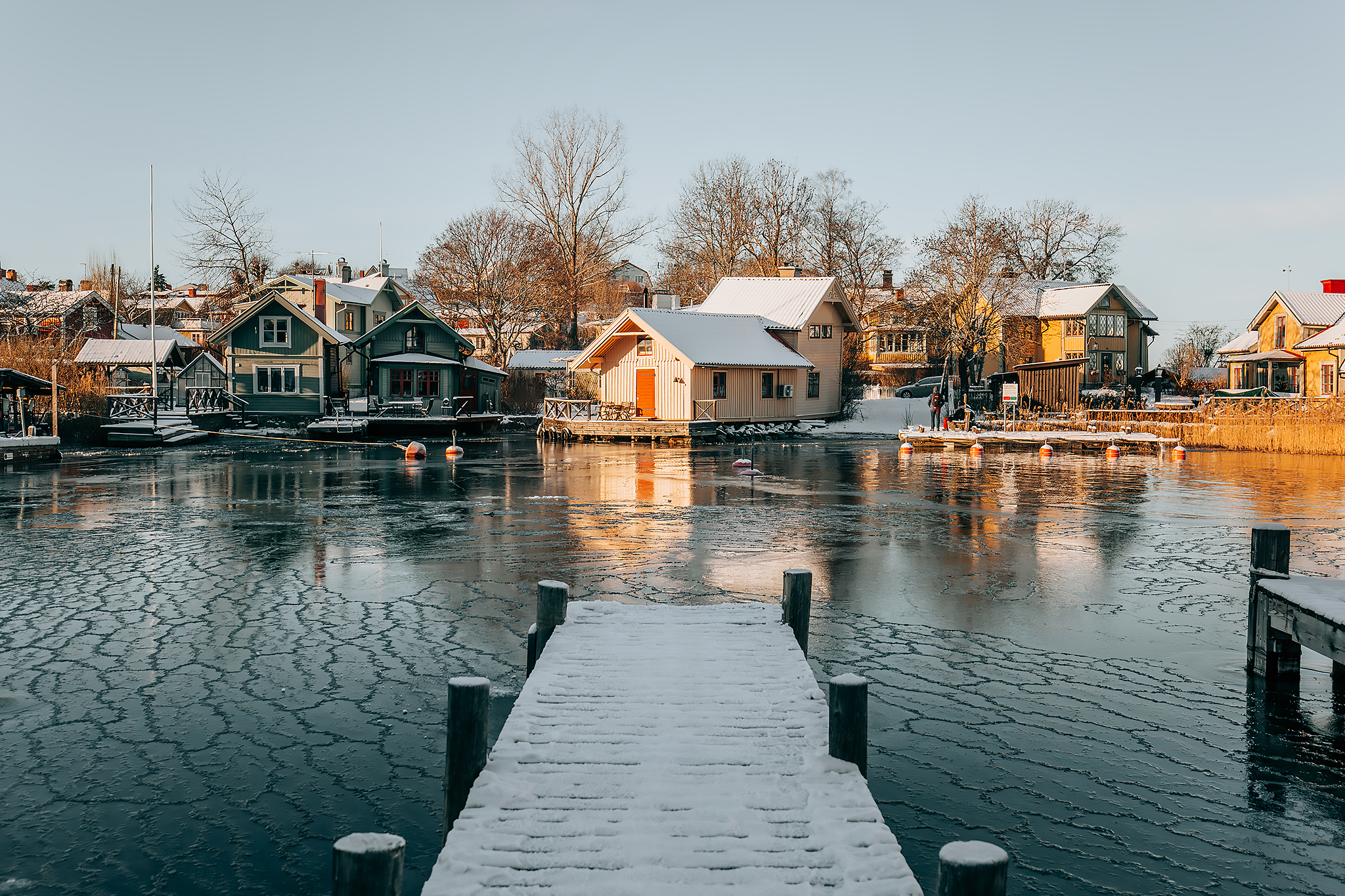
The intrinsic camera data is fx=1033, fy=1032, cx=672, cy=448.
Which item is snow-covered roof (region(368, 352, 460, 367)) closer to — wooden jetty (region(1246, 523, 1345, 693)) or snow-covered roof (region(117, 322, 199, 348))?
snow-covered roof (region(117, 322, 199, 348))

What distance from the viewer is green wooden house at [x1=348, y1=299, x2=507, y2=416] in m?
52.8

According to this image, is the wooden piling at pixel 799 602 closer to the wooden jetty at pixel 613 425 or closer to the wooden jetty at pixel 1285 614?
the wooden jetty at pixel 1285 614

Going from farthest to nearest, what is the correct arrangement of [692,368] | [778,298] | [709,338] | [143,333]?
[143,333]
[778,298]
[709,338]
[692,368]

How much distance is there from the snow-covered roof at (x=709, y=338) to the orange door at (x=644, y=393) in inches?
77.2

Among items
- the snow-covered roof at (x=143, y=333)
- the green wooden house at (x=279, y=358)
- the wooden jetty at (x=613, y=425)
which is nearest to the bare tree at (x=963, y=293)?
the wooden jetty at (x=613, y=425)

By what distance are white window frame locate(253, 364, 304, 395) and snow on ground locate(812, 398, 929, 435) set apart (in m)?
26.7

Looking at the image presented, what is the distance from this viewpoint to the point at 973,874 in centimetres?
387

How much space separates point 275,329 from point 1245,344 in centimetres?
5820

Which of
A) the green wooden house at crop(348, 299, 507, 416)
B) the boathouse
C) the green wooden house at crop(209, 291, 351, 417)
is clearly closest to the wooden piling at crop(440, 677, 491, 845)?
the boathouse

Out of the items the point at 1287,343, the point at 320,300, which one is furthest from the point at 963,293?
the point at 320,300

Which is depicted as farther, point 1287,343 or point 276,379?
point 1287,343

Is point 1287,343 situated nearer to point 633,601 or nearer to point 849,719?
point 633,601

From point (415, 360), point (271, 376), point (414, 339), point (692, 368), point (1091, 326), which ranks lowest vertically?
point (692, 368)

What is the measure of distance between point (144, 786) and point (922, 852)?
4.87 meters
